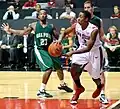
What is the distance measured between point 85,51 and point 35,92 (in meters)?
2.28

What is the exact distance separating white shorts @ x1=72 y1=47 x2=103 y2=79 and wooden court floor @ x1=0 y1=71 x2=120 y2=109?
1.91 feet

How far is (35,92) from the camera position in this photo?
9.00m

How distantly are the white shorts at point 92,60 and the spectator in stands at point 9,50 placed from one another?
6179 mm

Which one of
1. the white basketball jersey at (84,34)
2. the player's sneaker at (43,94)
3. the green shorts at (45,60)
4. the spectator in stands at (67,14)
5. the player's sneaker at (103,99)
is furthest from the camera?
the spectator in stands at (67,14)

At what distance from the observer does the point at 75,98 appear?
7660 mm

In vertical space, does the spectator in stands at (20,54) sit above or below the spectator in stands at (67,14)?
below

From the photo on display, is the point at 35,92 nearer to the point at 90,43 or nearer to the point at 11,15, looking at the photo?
the point at 90,43

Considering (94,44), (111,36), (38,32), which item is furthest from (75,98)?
(111,36)

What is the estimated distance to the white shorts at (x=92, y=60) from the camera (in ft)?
24.3

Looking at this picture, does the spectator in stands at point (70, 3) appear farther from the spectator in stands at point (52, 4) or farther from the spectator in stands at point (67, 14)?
the spectator in stands at point (67, 14)

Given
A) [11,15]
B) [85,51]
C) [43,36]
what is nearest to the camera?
[85,51]

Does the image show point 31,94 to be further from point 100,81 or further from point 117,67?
point 117,67

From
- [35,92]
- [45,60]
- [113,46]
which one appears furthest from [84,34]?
[113,46]

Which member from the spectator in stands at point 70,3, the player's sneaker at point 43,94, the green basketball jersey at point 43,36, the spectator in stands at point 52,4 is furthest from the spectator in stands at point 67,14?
the player's sneaker at point 43,94
